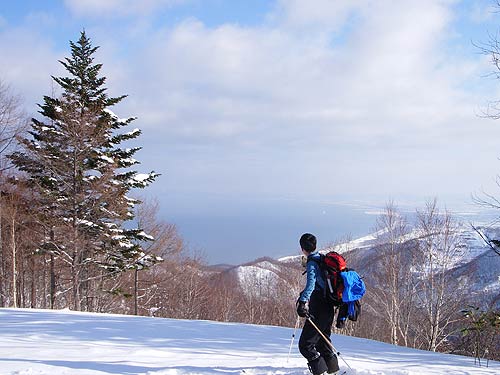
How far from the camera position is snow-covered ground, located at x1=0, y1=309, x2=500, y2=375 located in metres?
6.20

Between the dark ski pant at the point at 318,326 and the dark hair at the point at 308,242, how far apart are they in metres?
0.57

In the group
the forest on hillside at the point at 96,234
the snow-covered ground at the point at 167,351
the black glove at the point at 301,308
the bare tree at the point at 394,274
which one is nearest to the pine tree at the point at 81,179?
the forest on hillside at the point at 96,234

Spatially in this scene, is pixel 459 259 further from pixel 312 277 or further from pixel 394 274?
pixel 312 277

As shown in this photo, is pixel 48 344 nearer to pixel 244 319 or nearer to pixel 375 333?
pixel 375 333

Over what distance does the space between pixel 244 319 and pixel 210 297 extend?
15.6 feet

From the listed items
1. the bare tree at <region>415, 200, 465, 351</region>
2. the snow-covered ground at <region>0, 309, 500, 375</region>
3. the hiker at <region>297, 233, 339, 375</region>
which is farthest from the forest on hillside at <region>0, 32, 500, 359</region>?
the hiker at <region>297, 233, 339, 375</region>

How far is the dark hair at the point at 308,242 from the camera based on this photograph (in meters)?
5.64

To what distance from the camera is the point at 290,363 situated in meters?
6.74

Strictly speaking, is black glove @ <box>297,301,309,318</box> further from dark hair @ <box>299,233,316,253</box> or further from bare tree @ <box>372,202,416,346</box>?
bare tree @ <box>372,202,416,346</box>

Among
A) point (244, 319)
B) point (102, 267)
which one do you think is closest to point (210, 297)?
point (244, 319)

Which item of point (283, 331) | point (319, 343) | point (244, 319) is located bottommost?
point (244, 319)

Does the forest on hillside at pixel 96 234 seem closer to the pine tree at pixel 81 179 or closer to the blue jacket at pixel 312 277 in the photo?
the pine tree at pixel 81 179

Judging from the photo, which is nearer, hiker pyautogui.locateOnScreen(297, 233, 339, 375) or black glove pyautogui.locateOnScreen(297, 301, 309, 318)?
black glove pyautogui.locateOnScreen(297, 301, 309, 318)

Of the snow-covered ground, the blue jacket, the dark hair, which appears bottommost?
the snow-covered ground
